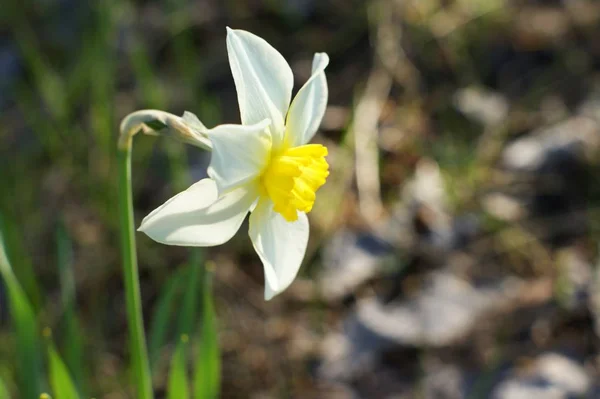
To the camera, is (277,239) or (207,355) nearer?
(277,239)

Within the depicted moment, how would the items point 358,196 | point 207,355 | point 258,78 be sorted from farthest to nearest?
point 358,196, point 207,355, point 258,78

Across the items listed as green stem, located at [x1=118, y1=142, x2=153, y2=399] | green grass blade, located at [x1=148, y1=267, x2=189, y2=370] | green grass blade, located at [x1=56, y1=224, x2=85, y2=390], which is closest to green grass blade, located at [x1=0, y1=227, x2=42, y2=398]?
green grass blade, located at [x1=56, y1=224, x2=85, y2=390]

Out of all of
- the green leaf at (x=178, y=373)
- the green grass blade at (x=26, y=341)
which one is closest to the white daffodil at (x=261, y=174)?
the green leaf at (x=178, y=373)

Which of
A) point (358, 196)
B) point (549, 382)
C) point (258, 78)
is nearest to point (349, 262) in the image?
point (358, 196)

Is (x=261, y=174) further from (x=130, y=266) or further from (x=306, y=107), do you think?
(x=130, y=266)

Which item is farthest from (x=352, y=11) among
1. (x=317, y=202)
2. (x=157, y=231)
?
(x=157, y=231)

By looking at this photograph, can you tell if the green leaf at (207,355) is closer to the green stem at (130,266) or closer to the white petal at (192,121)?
the green stem at (130,266)
